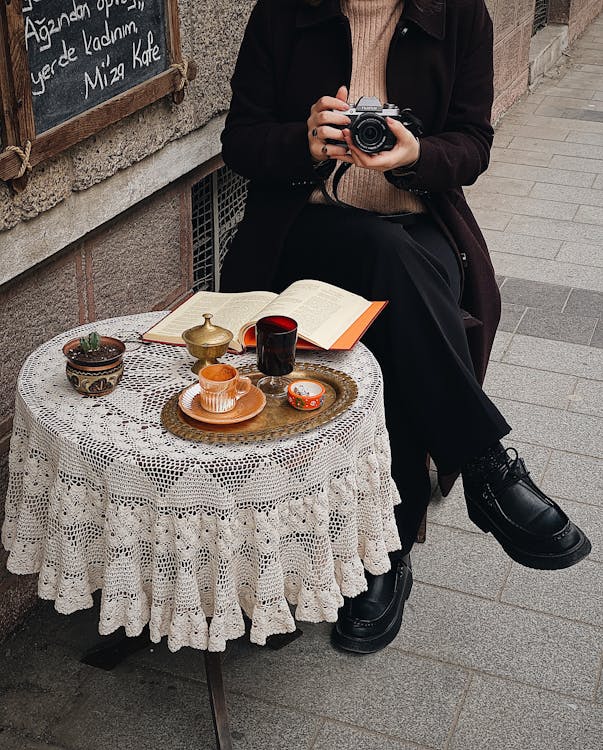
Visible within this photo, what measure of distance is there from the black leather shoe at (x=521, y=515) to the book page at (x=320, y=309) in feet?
1.88

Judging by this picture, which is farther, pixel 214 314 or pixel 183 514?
pixel 214 314

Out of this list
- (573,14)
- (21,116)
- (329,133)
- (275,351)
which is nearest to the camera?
(275,351)

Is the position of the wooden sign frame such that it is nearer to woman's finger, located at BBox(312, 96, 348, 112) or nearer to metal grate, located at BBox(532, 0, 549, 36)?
woman's finger, located at BBox(312, 96, 348, 112)

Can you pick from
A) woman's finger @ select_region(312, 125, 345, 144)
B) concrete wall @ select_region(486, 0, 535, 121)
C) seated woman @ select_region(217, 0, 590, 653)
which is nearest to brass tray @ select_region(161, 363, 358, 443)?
seated woman @ select_region(217, 0, 590, 653)

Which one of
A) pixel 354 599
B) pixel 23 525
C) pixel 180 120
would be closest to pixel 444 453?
pixel 354 599

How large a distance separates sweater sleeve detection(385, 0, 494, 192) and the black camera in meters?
0.15

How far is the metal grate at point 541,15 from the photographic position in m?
10.7

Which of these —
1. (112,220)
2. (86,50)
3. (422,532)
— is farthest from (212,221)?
(422,532)

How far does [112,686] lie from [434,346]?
1212mm

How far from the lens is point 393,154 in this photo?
267 cm

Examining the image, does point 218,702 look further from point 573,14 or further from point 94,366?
point 573,14

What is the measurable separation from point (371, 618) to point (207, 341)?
991mm

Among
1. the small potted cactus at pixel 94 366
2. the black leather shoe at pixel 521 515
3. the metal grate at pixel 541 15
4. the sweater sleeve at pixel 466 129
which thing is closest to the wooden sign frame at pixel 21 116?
the small potted cactus at pixel 94 366

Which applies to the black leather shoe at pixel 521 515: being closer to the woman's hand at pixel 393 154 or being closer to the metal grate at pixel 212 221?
the woman's hand at pixel 393 154
